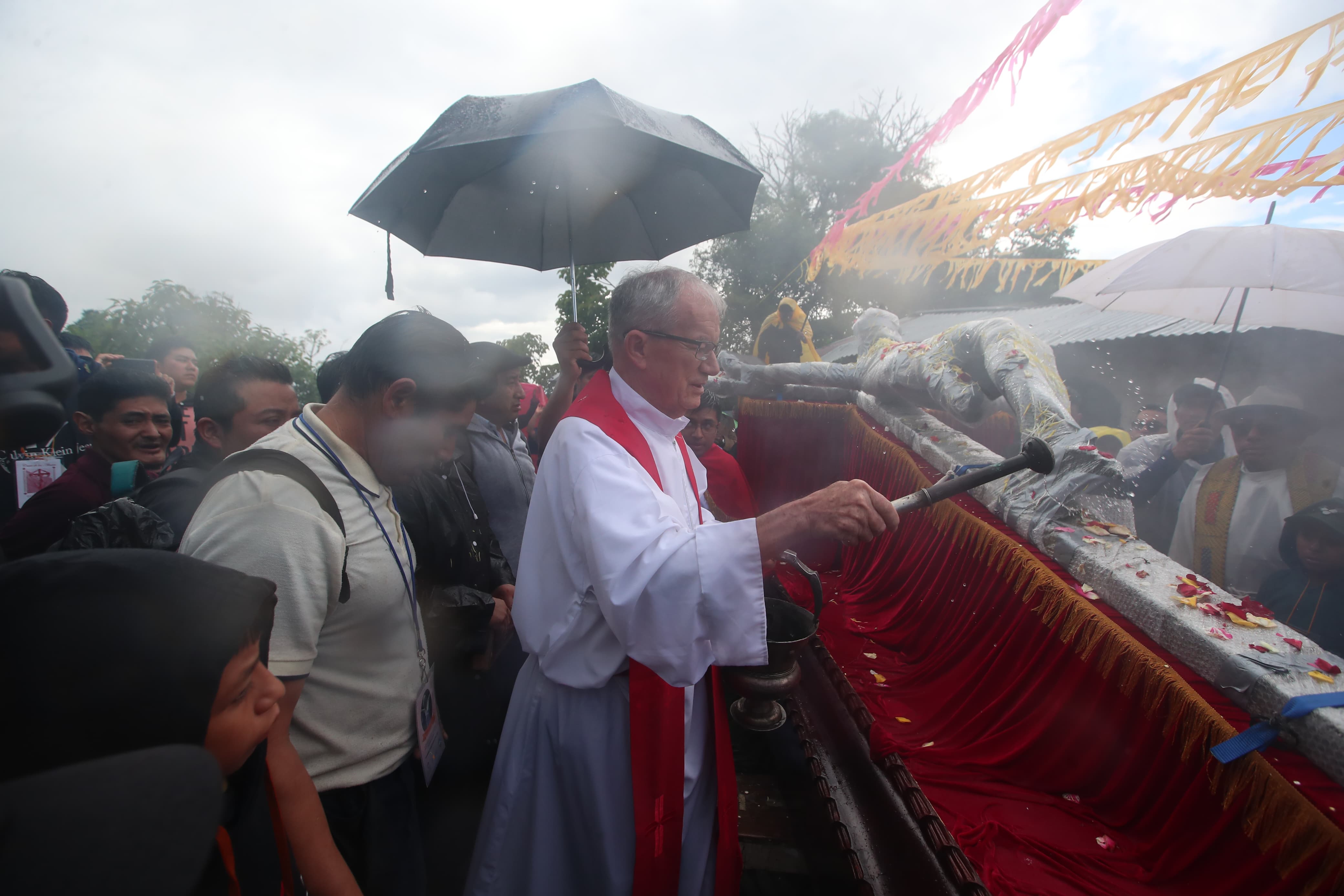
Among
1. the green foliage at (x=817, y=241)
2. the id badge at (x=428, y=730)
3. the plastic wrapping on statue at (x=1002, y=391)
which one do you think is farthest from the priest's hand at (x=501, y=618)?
the green foliage at (x=817, y=241)

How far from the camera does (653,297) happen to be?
4.74ft

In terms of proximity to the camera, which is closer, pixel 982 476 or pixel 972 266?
pixel 982 476

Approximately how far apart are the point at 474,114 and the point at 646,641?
197cm

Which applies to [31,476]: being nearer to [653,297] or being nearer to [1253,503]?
[653,297]

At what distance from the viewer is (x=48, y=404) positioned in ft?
2.71

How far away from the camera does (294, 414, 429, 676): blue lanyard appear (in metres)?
1.21

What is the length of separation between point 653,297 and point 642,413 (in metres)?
0.30

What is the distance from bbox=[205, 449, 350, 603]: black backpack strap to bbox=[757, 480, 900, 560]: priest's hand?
0.82 metres

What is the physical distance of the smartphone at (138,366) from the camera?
219 centimetres

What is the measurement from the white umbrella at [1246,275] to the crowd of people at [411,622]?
10.9 feet

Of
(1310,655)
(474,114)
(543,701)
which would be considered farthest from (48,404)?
(1310,655)

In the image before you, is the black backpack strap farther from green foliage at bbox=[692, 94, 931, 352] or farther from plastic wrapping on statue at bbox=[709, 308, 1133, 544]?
green foliage at bbox=[692, 94, 931, 352]

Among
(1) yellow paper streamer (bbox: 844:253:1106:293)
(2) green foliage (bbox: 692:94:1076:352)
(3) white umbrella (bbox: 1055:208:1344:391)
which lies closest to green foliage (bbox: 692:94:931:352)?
(2) green foliage (bbox: 692:94:1076:352)

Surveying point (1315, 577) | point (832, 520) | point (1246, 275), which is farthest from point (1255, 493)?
point (832, 520)
